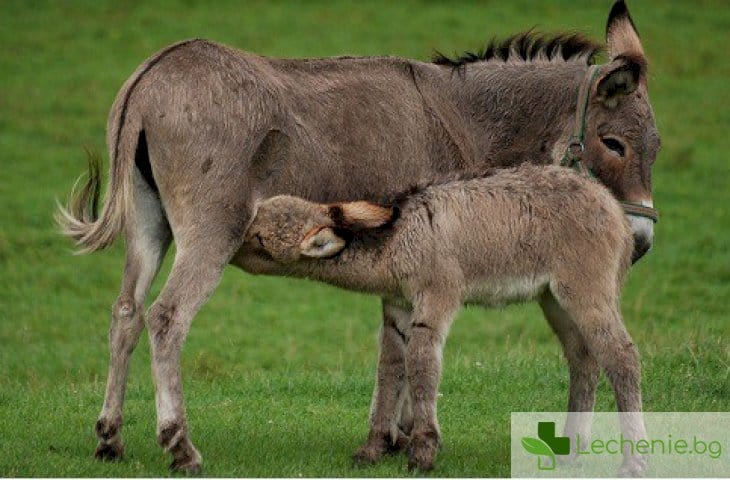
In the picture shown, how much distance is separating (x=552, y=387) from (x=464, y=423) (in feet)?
3.81

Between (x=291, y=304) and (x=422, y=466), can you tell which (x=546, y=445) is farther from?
(x=291, y=304)

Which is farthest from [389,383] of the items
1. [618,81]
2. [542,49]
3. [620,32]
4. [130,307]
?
[620,32]

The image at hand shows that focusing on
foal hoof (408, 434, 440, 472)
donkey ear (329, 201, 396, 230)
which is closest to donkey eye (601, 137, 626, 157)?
donkey ear (329, 201, 396, 230)

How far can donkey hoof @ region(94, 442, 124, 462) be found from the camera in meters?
8.52

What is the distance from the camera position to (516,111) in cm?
963

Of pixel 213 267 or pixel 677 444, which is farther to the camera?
pixel 677 444

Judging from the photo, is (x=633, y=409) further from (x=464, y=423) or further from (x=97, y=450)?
(x=97, y=450)

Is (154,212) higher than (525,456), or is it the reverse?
(154,212)

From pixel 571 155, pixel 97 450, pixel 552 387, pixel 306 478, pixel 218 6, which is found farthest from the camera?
pixel 218 6

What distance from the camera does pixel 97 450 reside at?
853cm

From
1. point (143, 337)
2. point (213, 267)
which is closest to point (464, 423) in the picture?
point (213, 267)

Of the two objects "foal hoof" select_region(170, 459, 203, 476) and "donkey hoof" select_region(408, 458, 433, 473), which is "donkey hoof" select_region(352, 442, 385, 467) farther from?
"foal hoof" select_region(170, 459, 203, 476)

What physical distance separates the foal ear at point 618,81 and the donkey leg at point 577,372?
1.59m

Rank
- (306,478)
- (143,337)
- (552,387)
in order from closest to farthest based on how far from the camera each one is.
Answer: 1. (306,478)
2. (552,387)
3. (143,337)
